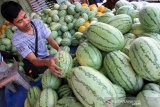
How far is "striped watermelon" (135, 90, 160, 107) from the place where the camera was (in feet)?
3.60

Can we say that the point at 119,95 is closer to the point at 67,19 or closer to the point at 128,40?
the point at 128,40

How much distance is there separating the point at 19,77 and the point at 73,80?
1388mm

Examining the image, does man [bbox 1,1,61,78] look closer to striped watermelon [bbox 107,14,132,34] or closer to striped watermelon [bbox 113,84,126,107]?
striped watermelon [bbox 107,14,132,34]

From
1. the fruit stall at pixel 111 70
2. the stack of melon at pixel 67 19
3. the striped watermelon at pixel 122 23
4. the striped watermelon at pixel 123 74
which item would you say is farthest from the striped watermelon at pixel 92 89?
the stack of melon at pixel 67 19

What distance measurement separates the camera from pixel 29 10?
532cm

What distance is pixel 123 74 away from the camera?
131cm

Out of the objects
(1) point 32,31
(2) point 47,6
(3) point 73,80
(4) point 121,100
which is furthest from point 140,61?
(2) point 47,6

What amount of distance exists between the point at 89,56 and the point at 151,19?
54 cm

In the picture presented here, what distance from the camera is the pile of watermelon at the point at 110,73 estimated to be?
1.18 m

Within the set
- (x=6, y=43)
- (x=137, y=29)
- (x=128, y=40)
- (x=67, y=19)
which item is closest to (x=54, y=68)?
(x=128, y=40)

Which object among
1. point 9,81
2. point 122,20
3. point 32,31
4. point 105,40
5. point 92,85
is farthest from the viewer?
point 32,31

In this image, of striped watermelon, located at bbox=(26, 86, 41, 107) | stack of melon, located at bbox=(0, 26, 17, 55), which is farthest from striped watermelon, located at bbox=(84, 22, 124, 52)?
stack of melon, located at bbox=(0, 26, 17, 55)

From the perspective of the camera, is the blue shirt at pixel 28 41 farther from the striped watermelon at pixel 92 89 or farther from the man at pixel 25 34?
the striped watermelon at pixel 92 89

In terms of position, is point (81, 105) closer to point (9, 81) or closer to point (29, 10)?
point (9, 81)
